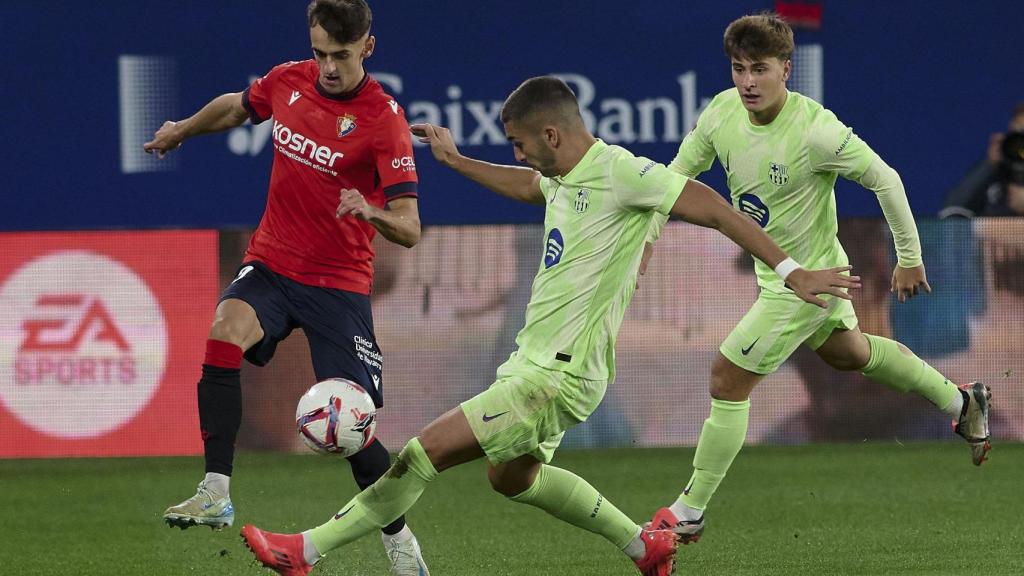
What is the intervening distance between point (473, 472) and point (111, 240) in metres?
2.74

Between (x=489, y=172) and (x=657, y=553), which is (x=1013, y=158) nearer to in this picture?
(x=489, y=172)

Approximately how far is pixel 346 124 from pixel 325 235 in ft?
1.42

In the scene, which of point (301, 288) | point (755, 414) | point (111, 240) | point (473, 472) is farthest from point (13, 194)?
point (301, 288)

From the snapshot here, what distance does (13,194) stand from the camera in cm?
1257

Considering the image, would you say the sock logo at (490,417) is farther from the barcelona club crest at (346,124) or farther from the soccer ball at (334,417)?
the barcelona club crest at (346,124)

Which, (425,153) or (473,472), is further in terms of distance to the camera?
(425,153)

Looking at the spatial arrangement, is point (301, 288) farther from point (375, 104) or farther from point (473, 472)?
point (473, 472)

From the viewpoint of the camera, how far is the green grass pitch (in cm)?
662

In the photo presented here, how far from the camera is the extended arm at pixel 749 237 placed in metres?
5.14

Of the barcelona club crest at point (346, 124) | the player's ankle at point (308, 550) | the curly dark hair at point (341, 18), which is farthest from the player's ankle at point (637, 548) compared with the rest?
the curly dark hair at point (341, 18)

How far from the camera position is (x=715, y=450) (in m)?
6.71

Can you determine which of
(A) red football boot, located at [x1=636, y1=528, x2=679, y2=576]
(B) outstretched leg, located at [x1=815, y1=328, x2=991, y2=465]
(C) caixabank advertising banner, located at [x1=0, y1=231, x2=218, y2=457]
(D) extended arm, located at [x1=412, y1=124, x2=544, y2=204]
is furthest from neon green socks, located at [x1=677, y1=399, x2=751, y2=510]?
(C) caixabank advertising banner, located at [x1=0, y1=231, x2=218, y2=457]

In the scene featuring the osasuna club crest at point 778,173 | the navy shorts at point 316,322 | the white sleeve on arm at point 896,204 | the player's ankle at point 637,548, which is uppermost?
the osasuna club crest at point 778,173

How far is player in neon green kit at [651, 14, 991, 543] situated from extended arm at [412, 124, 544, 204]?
3.40ft
